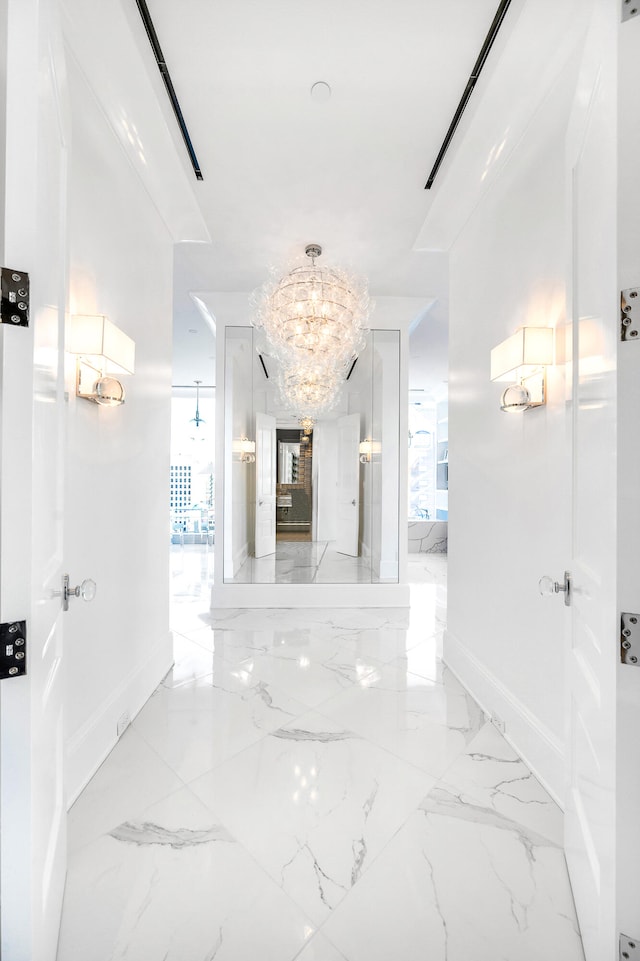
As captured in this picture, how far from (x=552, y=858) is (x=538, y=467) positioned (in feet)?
4.76

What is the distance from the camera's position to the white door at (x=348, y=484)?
179 inches

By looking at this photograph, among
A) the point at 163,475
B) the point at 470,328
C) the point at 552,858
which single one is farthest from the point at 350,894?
the point at 470,328

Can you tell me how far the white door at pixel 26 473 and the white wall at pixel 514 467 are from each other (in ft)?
5.80

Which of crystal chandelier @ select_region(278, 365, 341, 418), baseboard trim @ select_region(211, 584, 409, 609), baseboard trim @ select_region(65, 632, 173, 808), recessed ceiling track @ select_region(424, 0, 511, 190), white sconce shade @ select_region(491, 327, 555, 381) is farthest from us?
baseboard trim @ select_region(211, 584, 409, 609)

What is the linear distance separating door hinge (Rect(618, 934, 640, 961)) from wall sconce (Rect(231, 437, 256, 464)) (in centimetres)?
397

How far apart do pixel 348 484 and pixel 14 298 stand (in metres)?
3.83

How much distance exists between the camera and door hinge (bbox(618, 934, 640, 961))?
97cm

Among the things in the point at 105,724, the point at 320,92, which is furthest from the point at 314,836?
the point at 320,92

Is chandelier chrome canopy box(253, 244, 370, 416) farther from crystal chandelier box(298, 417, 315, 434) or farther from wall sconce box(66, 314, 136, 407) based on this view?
wall sconce box(66, 314, 136, 407)

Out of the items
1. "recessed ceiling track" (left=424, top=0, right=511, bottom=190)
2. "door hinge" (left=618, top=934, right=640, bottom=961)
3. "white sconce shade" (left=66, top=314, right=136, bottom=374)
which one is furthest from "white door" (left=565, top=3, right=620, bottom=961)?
"white sconce shade" (left=66, top=314, right=136, bottom=374)

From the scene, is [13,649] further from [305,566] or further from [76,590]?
[305,566]

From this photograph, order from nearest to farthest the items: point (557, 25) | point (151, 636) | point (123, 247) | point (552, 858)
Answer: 1. point (552, 858)
2. point (557, 25)
3. point (123, 247)
4. point (151, 636)

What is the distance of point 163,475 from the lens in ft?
9.70

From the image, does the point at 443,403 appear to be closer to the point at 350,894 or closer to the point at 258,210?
the point at 258,210
